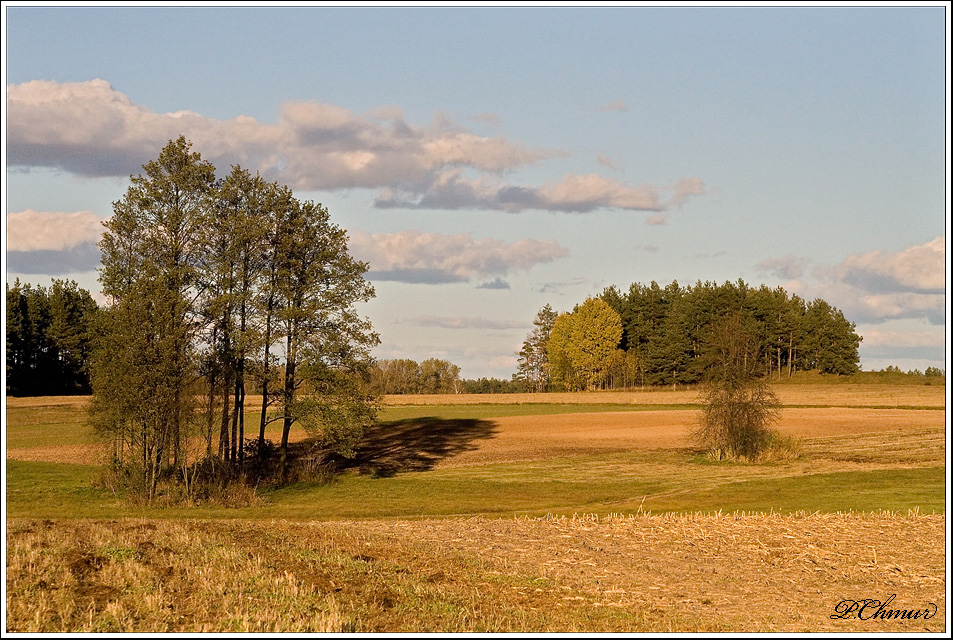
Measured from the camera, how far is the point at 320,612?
12773 millimetres

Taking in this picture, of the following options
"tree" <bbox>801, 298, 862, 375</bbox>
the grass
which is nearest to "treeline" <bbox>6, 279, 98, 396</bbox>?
the grass

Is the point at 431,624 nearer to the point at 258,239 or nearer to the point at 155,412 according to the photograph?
the point at 155,412

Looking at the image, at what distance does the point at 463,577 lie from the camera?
1612 cm

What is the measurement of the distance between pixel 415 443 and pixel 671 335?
76.2m

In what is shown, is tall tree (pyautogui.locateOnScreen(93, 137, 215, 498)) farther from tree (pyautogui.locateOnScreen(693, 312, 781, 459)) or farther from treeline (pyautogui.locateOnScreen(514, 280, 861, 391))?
treeline (pyautogui.locateOnScreen(514, 280, 861, 391))

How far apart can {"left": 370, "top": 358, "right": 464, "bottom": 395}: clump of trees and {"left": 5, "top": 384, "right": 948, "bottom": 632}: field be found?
126403 mm

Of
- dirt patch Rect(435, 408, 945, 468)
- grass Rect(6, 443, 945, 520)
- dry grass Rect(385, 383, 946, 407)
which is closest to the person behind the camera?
grass Rect(6, 443, 945, 520)

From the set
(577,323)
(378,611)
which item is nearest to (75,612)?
(378,611)

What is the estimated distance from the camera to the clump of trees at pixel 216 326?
123ft

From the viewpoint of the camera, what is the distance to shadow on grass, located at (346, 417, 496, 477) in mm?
54062

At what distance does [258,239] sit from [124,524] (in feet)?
91.8

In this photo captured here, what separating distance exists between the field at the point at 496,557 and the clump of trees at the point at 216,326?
10.5 ft
